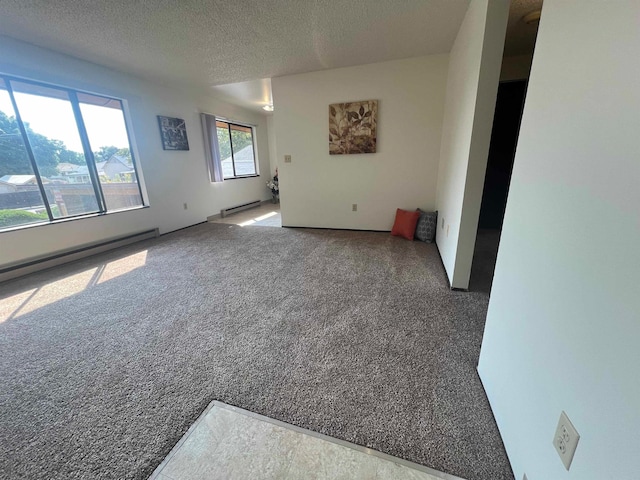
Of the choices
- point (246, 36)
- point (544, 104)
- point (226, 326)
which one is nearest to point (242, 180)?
point (246, 36)

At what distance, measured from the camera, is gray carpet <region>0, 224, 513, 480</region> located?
3.58ft

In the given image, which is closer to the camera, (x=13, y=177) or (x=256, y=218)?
(x=13, y=177)

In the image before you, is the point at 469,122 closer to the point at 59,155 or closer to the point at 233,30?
the point at 233,30

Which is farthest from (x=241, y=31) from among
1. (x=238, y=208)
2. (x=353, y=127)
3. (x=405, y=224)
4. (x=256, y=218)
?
(x=238, y=208)

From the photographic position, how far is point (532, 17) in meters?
2.48

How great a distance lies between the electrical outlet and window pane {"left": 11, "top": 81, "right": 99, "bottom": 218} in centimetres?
446

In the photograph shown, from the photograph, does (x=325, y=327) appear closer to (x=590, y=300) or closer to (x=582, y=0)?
(x=590, y=300)

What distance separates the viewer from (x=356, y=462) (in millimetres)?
1006

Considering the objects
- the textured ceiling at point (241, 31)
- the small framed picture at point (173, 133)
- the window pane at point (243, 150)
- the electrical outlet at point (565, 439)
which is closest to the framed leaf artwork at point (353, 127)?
the textured ceiling at point (241, 31)

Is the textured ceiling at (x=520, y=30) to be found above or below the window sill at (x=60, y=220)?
above

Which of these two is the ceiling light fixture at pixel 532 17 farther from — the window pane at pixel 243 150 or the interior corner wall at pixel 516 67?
the window pane at pixel 243 150

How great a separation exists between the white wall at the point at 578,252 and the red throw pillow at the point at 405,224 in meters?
2.56

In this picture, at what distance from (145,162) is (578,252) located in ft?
15.4

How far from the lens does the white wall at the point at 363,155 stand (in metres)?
3.42
